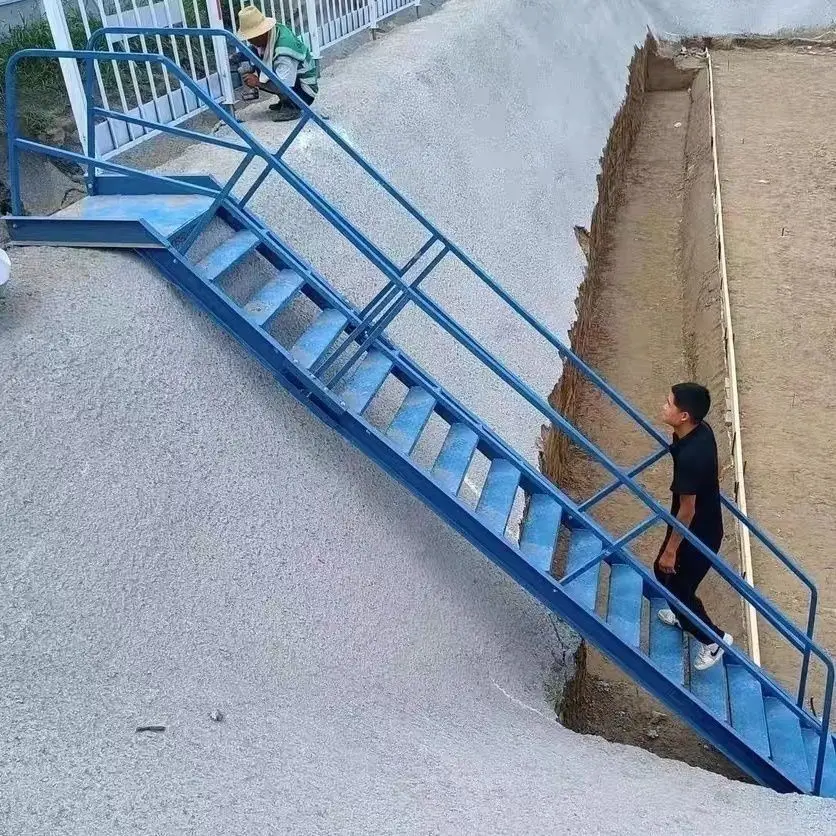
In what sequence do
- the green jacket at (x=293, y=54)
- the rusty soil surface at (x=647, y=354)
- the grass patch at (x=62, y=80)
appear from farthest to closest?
1. the green jacket at (x=293, y=54)
2. the grass patch at (x=62, y=80)
3. the rusty soil surface at (x=647, y=354)

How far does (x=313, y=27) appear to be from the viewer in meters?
8.62

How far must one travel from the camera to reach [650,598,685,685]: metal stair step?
4.53 m

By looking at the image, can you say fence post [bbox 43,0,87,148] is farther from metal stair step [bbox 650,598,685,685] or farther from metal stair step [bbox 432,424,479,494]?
metal stair step [bbox 650,598,685,685]

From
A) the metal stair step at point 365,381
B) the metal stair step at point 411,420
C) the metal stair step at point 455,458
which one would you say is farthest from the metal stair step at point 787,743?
the metal stair step at point 365,381

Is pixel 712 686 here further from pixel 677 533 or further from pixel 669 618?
pixel 677 533

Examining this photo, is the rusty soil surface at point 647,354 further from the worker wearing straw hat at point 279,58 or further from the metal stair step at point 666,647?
the worker wearing straw hat at point 279,58

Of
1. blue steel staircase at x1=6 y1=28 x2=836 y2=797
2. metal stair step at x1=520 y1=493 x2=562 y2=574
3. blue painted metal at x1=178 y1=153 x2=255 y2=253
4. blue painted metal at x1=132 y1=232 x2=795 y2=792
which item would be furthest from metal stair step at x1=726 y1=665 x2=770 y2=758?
blue painted metal at x1=178 y1=153 x2=255 y2=253

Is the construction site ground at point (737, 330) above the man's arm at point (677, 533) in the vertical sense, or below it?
below

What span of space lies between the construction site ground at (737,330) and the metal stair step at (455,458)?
1853 millimetres

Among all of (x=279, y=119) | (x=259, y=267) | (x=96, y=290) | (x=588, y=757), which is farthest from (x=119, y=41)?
(x=588, y=757)

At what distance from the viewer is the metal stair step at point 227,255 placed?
167 inches

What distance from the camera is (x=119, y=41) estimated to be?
6.20 meters

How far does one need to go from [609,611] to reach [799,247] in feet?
22.8

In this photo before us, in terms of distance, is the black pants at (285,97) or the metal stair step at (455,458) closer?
the metal stair step at (455,458)
